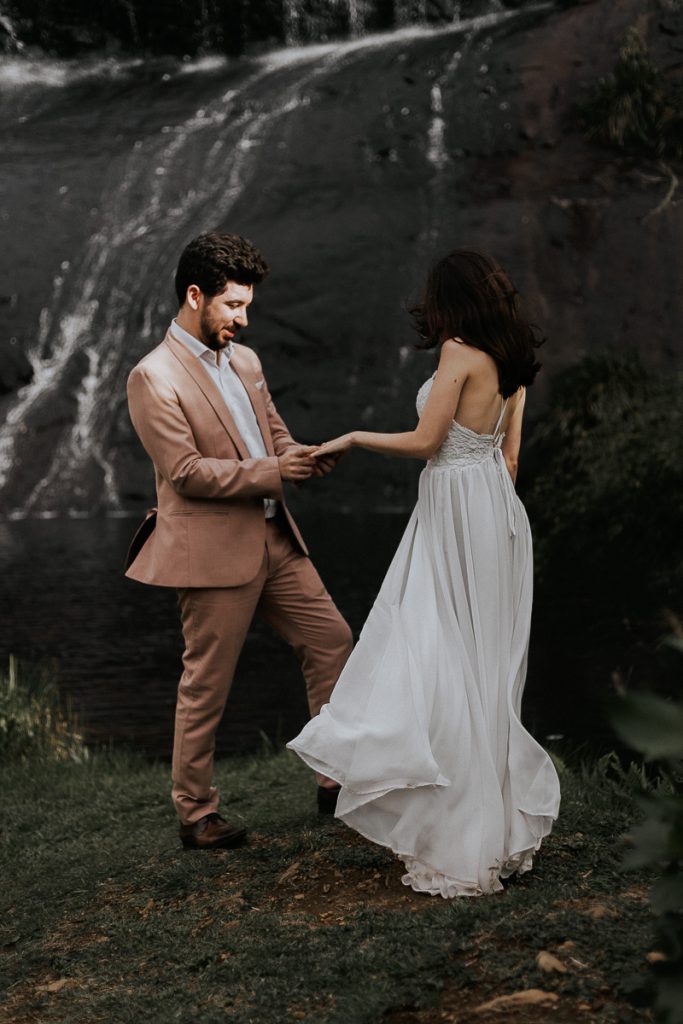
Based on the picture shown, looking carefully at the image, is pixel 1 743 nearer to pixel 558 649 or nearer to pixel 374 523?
pixel 558 649

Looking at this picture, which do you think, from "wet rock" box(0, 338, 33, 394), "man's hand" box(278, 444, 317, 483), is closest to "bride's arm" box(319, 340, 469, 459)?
"man's hand" box(278, 444, 317, 483)

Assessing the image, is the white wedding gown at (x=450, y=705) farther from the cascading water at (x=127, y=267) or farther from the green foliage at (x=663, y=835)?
the cascading water at (x=127, y=267)

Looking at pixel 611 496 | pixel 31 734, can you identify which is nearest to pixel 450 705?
pixel 31 734

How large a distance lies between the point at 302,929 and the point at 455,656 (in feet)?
3.01

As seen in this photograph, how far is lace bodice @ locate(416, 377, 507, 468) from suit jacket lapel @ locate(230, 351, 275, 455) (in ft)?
3.10

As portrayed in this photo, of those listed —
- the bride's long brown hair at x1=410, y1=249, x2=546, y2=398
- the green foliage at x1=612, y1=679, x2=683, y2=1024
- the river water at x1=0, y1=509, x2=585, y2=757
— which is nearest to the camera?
the green foliage at x1=612, y1=679, x2=683, y2=1024

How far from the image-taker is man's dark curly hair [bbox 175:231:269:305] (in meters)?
4.61

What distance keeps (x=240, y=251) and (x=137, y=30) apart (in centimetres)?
2516

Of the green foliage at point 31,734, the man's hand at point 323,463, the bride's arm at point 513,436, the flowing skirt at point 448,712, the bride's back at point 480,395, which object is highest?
the bride's back at point 480,395

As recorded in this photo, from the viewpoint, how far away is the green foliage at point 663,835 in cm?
177

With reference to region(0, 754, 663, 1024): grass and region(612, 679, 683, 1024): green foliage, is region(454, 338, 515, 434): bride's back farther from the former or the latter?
region(612, 679, 683, 1024): green foliage

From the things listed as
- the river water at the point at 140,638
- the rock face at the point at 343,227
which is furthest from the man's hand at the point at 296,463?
the rock face at the point at 343,227

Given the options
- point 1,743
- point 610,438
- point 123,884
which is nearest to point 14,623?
point 1,743

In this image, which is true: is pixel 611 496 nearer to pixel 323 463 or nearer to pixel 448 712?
pixel 323 463
